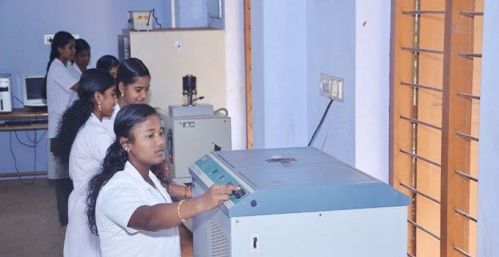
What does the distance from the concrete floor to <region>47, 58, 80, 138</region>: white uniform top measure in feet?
2.19

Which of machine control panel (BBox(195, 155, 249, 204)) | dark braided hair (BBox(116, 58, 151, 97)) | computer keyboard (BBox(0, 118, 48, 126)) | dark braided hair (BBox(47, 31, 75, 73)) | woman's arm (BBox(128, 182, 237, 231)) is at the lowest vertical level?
computer keyboard (BBox(0, 118, 48, 126))

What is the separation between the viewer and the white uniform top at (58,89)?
5520 millimetres

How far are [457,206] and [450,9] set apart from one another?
0.67 m

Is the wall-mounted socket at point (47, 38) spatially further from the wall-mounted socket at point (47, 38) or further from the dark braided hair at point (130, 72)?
the dark braided hair at point (130, 72)

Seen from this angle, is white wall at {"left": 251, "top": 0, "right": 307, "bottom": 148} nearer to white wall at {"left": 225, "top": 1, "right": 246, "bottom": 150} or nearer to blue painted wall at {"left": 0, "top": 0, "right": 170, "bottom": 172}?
white wall at {"left": 225, "top": 1, "right": 246, "bottom": 150}

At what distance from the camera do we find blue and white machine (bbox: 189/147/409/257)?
74.1 inches

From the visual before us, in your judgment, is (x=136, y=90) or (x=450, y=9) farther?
(x=136, y=90)

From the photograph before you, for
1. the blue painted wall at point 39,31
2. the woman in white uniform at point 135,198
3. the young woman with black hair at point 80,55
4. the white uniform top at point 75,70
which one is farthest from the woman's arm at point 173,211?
the blue painted wall at point 39,31

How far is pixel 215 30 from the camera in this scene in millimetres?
5473

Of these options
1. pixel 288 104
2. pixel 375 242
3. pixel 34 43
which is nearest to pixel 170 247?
pixel 375 242

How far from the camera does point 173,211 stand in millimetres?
2086

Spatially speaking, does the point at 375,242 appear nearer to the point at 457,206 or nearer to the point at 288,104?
the point at 457,206

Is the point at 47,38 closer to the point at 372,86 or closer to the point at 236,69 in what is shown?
the point at 236,69

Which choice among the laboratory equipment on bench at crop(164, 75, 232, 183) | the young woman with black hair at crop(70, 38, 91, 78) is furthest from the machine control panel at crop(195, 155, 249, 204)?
the young woman with black hair at crop(70, 38, 91, 78)
